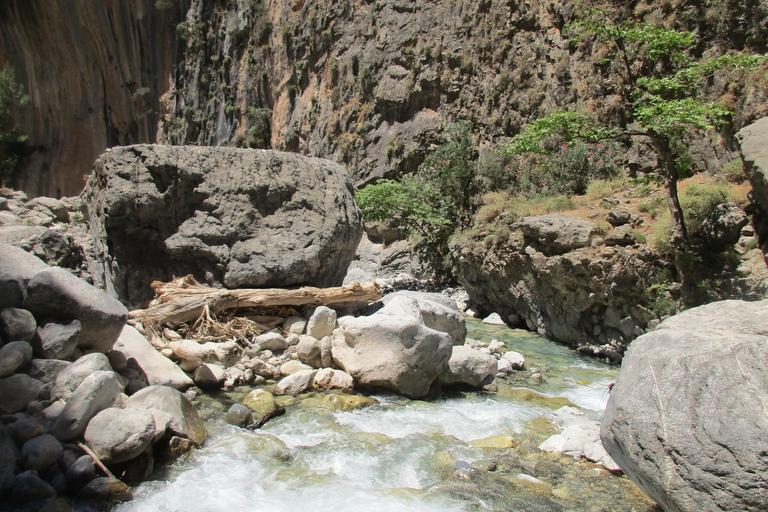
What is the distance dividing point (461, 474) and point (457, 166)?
15.4 metres

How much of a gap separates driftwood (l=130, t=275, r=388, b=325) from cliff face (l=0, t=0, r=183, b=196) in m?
25.3

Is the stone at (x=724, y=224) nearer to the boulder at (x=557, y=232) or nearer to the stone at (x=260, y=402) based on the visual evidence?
the boulder at (x=557, y=232)

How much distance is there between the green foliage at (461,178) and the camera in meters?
18.1

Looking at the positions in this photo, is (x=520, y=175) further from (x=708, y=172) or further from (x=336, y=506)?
(x=336, y=506)

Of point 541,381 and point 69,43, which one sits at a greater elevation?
point 69,43

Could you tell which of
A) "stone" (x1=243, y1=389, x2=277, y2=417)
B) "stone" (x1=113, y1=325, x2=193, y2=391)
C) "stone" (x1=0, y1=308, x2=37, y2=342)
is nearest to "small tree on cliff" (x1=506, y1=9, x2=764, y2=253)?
"stone" (x1=243, y1=389, x2=277, y2=417)

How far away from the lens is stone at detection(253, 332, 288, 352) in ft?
20.7

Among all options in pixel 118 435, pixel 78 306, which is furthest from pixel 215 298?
pixel 118 435

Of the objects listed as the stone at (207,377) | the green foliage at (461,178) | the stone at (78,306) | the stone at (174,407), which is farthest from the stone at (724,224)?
the green foliage at (461,178)

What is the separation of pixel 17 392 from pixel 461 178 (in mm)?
16173

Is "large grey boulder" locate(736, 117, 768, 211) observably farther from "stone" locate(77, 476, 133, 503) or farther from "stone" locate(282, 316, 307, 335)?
"stone" locate(77, 476, 133, 503)

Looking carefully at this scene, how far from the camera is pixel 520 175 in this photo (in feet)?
52.8

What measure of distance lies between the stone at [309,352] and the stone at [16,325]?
2.93 m

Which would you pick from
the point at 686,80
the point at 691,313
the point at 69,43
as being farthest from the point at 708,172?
the point at 69,43
